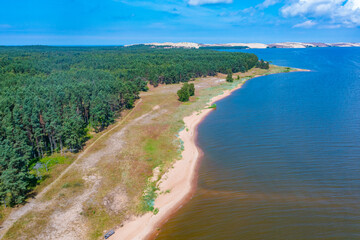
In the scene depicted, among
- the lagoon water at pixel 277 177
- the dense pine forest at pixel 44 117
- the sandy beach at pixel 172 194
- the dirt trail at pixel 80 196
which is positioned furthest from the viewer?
the dense pine forest at pixel 44 117

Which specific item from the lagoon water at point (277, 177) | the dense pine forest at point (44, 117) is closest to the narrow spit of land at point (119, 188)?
the lagoon water at point (277, 177)

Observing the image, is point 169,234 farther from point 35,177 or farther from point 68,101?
point 68,101

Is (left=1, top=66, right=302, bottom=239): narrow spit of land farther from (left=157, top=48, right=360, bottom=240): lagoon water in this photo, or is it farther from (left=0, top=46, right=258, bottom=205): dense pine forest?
(left=0, top=46, right=258, bottom=205): dense pine forest

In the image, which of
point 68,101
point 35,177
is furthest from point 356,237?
point 68,101

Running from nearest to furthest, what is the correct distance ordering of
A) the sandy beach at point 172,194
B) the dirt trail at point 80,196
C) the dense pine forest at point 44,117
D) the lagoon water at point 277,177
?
the lagoon water at point 277,177, the sandy beach at point 172,194, the dirt trail at point 80,196, the dense pine forest at point 44,117

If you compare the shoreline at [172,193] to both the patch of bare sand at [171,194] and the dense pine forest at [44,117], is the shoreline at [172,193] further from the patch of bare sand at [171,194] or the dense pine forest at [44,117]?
the dense pine forest at [44,117]

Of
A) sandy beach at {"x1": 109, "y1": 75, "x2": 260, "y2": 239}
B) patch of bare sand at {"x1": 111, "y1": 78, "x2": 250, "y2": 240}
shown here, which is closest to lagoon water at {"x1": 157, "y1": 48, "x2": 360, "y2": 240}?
sandy beach at {"x1": 109, "y1": 75, "x2": 260, "y2": 239}

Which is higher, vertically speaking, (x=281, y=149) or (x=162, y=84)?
(x=162, y=84)

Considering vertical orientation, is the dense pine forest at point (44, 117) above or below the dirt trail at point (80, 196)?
above
